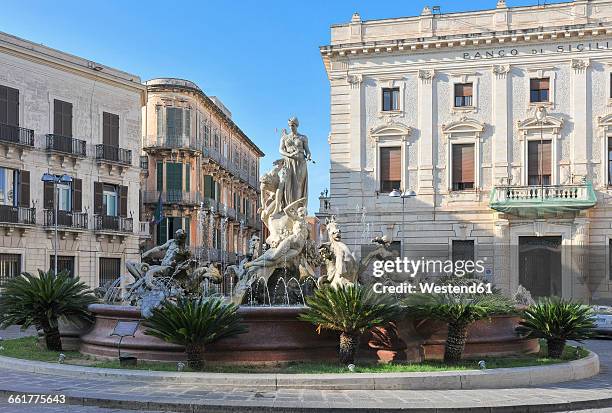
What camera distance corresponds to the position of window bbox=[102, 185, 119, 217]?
3675 cm

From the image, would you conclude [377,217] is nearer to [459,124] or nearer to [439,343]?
[459,124]

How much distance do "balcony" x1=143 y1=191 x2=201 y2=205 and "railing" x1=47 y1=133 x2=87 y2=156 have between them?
11.3m

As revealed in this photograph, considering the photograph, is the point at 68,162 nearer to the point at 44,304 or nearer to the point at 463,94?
the point at 463,94

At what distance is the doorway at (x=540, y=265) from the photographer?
32.6 m

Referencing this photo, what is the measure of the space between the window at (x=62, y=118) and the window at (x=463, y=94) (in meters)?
18.1

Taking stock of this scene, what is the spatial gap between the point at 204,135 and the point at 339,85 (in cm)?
1731

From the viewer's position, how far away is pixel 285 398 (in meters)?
9.80

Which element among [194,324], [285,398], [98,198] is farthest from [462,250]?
[285,398]

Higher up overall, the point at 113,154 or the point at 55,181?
the point at 113,154

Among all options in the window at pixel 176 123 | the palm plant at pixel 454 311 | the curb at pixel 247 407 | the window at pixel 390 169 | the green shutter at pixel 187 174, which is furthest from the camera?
the green shutter at pixel 187 174

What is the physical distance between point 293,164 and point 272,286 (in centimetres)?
289

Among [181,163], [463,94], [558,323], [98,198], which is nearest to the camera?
[558,323]

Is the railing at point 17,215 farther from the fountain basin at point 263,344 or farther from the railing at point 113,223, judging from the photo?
the fountain basin at point 263,344

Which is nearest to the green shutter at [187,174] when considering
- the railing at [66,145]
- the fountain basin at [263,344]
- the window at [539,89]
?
the railing at [66,145]
